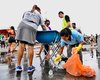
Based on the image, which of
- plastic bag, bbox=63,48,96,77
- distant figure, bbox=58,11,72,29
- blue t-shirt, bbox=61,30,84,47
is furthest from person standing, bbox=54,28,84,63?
distant figure, bbox=58,11,72,29

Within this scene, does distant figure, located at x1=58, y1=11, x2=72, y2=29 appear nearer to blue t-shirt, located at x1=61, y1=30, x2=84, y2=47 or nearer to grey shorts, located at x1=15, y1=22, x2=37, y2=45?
blue t-shirt, located at x1=61, y1=30, x2=84, y2=47

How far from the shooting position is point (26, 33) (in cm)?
816

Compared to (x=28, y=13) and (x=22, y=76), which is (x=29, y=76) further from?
(x=28, y=13)

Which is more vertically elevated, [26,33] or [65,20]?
[65,20]

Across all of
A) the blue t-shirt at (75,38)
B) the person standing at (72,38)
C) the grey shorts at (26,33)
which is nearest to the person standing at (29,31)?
the grey shorts at (26,33)

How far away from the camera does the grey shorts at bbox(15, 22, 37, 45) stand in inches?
321

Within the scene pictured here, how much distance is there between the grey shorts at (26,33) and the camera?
8.16 m

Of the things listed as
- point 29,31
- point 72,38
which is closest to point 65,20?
point 72,38

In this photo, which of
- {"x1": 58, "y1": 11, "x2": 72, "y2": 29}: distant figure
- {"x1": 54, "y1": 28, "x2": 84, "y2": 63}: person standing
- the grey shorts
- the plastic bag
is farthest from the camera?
{"x1": 58, "y1": 11, "x2": 72, "y2": 29}: distant figure

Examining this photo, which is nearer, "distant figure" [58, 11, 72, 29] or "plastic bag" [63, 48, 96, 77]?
"plastic bag" [63, 48, 96, 77]

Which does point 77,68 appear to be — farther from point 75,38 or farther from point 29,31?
point 29,31

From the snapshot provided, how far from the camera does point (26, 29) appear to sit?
322 inches

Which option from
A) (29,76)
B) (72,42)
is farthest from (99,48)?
(29,76)

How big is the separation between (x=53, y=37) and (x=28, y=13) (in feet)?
3.21
